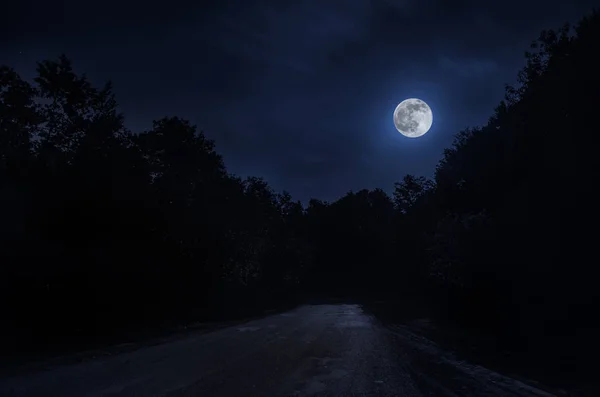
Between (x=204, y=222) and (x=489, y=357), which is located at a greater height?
(x=204, y=222)

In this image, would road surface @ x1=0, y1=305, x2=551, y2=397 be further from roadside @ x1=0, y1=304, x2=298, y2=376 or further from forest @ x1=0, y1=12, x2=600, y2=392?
forest @ x1=0, y1=12, x2=600, y2=392

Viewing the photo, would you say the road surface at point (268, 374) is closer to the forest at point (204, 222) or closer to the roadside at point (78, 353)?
the roadside at point (78, 353)

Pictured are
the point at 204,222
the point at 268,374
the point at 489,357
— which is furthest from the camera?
the point at 204,222

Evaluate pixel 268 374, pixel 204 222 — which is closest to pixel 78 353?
pixel 268 374

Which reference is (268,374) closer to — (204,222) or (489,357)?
(489,357)

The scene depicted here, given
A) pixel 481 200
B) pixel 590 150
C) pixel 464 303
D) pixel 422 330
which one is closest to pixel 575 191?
pixel 590 150

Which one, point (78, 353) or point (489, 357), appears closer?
point (78, 353)

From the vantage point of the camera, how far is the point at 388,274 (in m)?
91.8

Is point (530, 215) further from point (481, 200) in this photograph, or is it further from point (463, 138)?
point (463, 138)

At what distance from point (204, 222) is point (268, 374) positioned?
25.1 m

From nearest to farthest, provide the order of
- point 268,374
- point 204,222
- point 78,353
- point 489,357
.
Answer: point 268,374 → point 78,353 → point 489,357 → point 204,222

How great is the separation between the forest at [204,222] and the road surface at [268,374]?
3.07 meters

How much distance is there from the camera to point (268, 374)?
10.0m

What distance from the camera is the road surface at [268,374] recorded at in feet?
27.8
